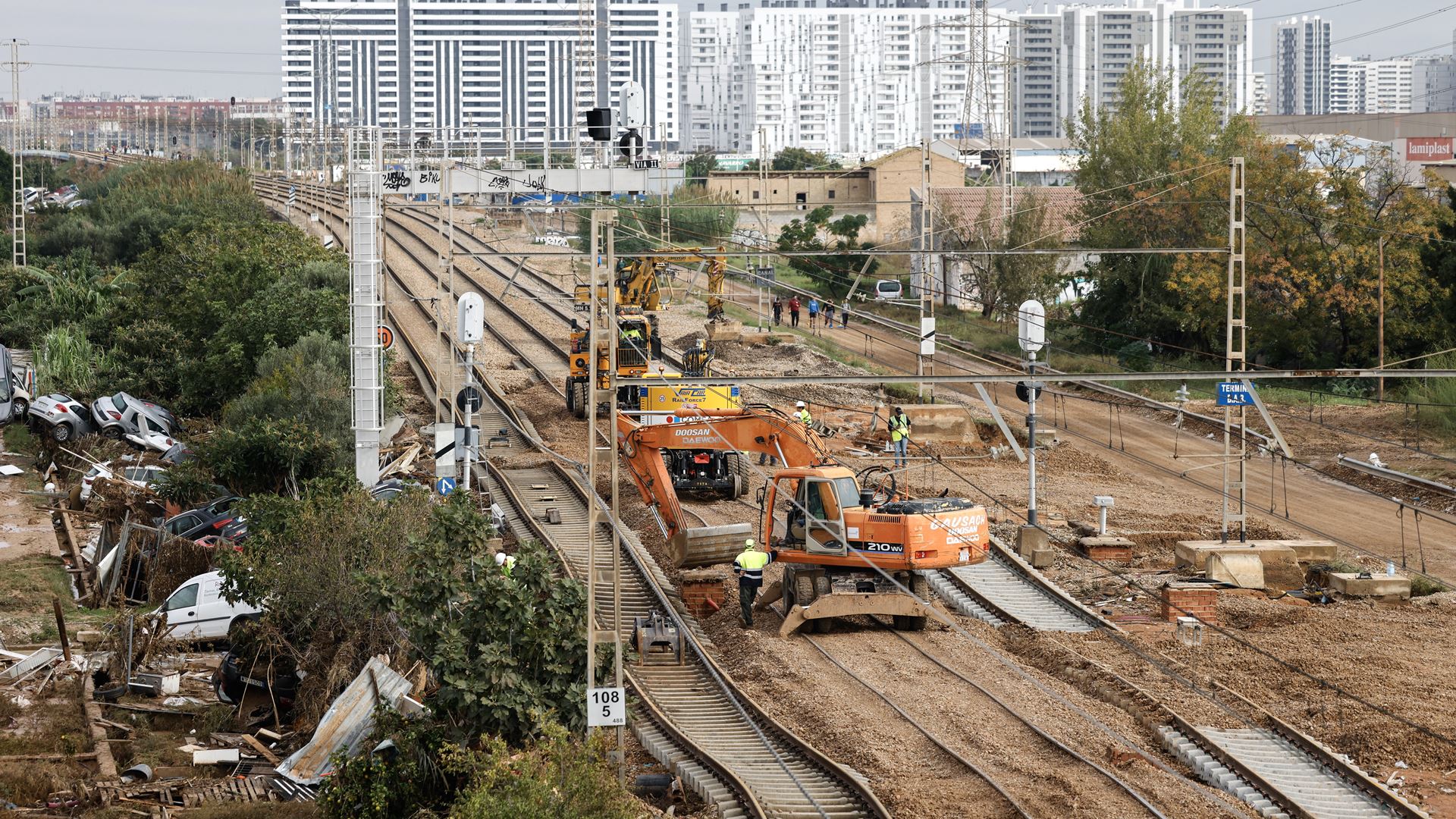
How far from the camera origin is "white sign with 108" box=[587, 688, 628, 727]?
697 inches

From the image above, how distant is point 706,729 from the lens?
21.3 metres

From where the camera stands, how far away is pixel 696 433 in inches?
1117

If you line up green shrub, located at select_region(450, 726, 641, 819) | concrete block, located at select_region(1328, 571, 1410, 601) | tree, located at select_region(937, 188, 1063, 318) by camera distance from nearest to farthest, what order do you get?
green shrub, located at select_region(450, 726, 641, 819), concrete block, located at select_region(1328, 571, 1410, 601), tree, located at select_region(937, 188, 1063, 318)

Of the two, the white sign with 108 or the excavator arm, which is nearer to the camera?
the white sign with 108

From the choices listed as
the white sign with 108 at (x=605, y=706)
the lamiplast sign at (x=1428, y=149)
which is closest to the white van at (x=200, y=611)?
the white sign with 108 at (x=605, y=706)

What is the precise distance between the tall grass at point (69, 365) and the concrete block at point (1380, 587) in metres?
36.6

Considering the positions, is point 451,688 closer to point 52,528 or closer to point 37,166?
point 52,528

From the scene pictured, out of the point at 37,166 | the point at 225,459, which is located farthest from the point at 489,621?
the point at 37,166

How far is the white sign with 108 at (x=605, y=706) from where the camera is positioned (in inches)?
697

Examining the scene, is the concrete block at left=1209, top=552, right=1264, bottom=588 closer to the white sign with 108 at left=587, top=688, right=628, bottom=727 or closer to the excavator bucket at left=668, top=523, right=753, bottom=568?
the excavator bucket at left=668, top=523, right=753, bottom=568

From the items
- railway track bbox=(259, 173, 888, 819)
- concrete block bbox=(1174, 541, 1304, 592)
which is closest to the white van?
railway track bbox=(259, 173, 888, 819)

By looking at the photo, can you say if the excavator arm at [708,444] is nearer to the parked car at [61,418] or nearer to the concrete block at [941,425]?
the concrete block at [941,425]

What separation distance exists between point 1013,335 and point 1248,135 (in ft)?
39.0

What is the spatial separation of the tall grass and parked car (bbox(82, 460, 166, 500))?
30.3ft
